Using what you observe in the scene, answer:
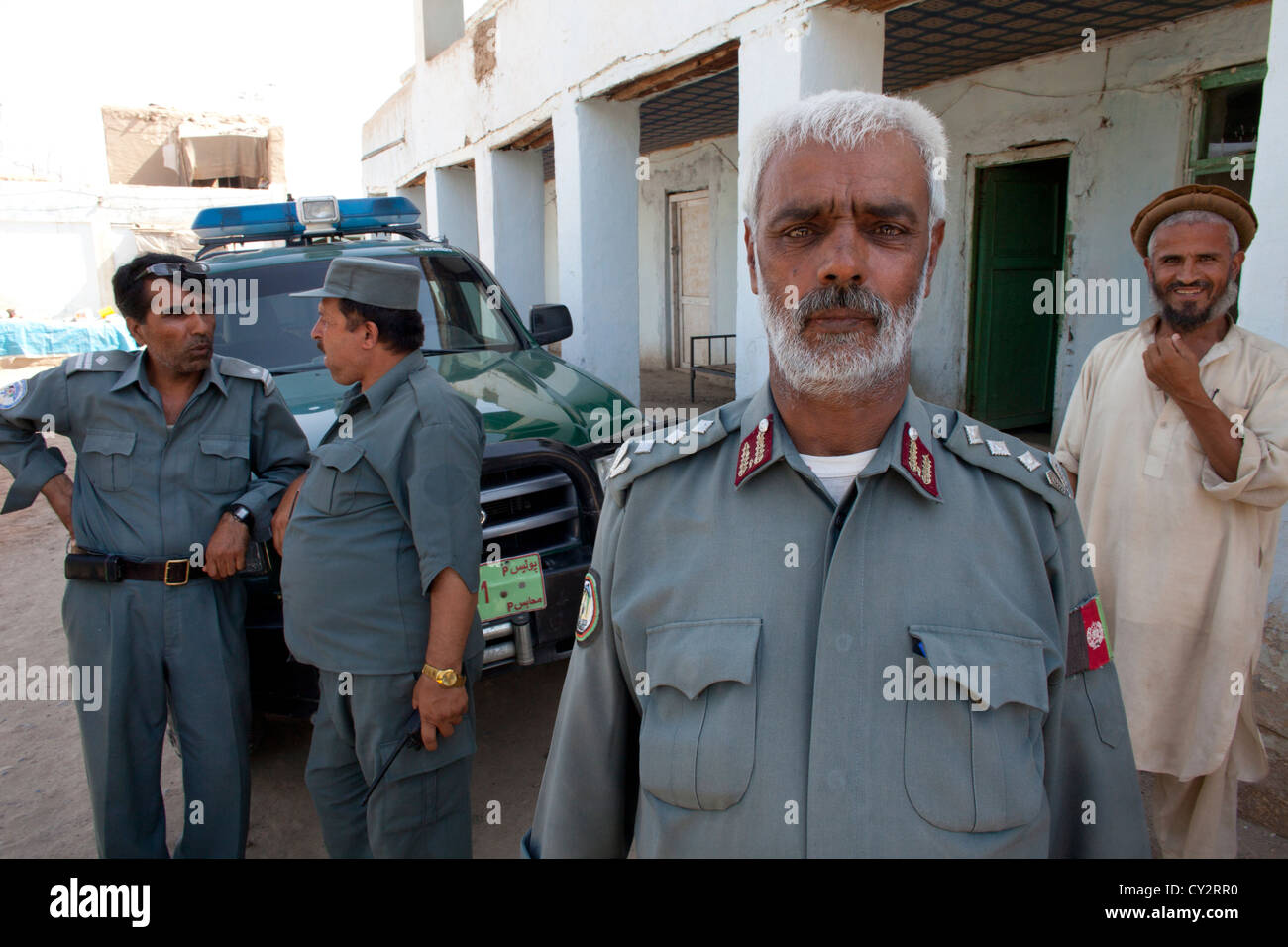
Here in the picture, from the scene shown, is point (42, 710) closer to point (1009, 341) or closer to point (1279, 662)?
point (1279, 662)

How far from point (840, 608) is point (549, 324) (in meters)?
3.64

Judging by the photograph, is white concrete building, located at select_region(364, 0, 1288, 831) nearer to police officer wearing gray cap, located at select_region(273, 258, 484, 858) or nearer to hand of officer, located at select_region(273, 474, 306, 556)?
police officer wearing gray cap, located at select_region(273, 258, 484, 858)

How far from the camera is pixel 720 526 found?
52.4 inches

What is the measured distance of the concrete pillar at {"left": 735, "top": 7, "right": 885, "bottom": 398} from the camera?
177 inches

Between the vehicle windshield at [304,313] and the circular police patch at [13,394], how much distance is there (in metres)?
1.22

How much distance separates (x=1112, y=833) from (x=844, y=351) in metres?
0.86

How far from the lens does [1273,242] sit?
9.16ft

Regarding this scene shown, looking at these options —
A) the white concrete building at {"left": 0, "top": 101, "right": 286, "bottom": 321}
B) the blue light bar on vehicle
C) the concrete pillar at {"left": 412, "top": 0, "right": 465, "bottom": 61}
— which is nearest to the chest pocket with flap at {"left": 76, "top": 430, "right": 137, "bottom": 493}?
the blue light bar on vehicle

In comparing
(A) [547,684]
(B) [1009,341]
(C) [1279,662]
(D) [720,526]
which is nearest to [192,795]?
(A) [547,684]

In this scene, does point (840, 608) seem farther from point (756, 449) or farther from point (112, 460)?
point (112, 460)

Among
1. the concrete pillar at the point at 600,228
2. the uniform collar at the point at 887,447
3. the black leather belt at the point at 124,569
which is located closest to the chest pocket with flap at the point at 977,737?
the uniform collar at the point at 887,447

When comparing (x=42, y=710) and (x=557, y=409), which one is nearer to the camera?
(x=557, y=409)

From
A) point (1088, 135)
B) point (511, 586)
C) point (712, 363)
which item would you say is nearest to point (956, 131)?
point (1088, 135)

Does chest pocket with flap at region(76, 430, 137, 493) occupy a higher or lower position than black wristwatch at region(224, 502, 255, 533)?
higher
